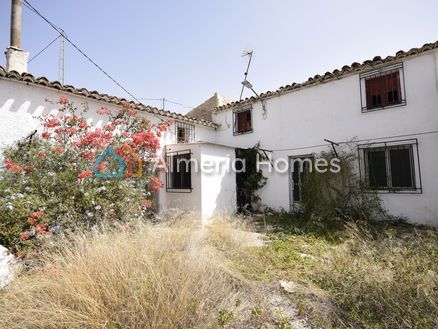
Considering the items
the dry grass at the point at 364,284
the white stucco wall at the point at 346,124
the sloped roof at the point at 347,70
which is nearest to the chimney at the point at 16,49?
the white stucco wall at the point at 346,124

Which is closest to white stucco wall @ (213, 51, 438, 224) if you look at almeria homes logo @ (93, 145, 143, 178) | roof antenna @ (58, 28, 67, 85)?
almeria homes logo @ (93, 145, 143, 178)

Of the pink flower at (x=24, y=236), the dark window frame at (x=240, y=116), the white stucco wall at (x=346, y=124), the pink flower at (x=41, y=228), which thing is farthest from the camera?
the dark window frame at (x=240, y=116)

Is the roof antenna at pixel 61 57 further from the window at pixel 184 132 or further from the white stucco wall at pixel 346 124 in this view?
the white stucco wall at pixel 346 124

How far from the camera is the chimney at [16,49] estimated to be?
7.74 meters

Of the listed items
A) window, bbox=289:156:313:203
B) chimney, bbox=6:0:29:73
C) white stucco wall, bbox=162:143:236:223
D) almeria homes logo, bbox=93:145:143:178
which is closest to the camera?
almeria homes logo, bbox=93:145:143:178

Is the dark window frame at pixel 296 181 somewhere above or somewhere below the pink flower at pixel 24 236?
above

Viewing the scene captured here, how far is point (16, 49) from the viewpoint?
25.8 feet

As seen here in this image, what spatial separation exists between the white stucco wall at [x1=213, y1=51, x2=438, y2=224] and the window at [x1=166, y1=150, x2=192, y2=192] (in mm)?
3749

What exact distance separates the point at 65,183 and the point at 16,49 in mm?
5616

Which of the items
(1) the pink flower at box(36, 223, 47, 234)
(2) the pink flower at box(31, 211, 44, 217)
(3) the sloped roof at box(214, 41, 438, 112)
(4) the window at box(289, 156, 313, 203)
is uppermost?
(3) the sloped roof at box(214, 41, 438, 112)

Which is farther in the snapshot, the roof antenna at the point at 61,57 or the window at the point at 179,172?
the window at the point at 179,172

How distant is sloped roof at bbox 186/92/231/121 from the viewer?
17.4 meters

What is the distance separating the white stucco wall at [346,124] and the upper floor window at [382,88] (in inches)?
6.9

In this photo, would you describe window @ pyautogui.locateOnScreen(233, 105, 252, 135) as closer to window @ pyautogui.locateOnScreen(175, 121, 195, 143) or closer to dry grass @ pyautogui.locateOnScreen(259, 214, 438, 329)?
window @ pyautogui.locateOnScreen(175, 121, 195, 143)
